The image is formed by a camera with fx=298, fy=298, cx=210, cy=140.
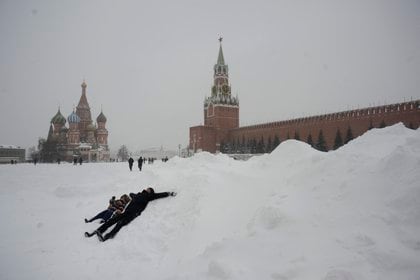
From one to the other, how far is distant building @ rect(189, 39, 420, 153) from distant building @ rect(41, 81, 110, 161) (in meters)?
25.4

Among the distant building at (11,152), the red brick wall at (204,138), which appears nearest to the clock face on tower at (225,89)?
the red brick wall at (204,138)

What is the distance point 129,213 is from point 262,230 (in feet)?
14.2

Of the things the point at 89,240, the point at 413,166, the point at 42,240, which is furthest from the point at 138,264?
the point at 413,166

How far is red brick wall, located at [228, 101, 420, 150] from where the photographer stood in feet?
151

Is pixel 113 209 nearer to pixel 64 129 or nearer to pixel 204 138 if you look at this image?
pixel 64 129

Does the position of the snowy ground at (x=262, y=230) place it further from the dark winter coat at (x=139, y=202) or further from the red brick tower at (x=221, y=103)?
the red brick tower at (x=221, y=103)

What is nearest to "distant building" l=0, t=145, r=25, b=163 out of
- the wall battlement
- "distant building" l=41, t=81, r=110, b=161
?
"distant building" l=41, t=81, r=110, b=161

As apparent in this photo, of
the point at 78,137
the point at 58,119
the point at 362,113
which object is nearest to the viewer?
the point at 362,113

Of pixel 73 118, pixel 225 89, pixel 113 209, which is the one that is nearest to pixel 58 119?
pixel 73 118

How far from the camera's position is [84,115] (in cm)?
7169

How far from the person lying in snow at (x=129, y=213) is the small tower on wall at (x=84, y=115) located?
6599cm

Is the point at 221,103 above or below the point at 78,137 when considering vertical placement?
above

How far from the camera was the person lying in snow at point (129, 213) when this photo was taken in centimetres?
794

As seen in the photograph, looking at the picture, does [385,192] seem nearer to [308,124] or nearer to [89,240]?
[89,240]
